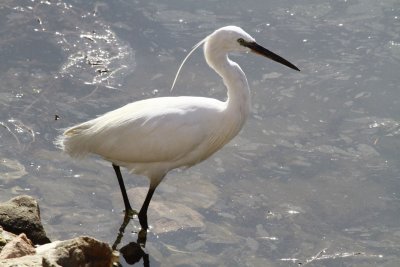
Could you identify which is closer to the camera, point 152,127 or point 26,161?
point 152,127

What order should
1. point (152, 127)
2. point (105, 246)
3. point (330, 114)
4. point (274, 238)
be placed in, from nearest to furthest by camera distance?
point (105, 246)
point (152, 127)
point (274, 238)
point (330, 114)

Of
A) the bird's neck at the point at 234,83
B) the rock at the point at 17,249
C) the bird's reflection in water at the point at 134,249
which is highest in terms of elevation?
the bird's neck at the point at 234,83

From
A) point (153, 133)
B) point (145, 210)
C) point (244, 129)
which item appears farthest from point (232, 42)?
point (244, 129)

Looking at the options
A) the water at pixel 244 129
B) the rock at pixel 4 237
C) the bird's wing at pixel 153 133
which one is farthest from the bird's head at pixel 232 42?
the rock at pixel 4 237

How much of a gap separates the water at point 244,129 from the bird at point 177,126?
2.13 feet

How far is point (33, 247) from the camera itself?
15.4 feet

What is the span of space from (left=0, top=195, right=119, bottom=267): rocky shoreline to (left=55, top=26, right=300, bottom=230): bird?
0.97m

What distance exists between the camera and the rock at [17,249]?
171 inches

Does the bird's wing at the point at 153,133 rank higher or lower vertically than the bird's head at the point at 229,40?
lower

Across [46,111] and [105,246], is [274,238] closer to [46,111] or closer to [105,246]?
[105,246]

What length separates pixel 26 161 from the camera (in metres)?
7.09

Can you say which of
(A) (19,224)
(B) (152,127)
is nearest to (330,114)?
(B) (152,127)

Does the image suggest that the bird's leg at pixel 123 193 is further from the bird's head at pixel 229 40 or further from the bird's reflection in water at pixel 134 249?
the bird's head at pixel 229 40

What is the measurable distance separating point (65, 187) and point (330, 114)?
3.00 m
